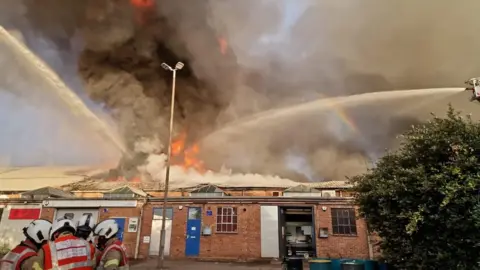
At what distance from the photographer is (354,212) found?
2050 cm

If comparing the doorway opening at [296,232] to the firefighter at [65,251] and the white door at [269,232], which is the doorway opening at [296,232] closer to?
the white door at [269,232]

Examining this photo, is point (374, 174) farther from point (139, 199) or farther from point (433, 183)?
point (139, 199)

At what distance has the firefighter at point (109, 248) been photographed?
4980 millimetres

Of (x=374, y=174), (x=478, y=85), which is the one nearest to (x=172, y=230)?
(x=374, y=174)

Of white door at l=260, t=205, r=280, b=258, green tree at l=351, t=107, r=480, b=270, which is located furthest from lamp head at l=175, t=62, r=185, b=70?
green tree at l=351, t=107, r=480, b=270

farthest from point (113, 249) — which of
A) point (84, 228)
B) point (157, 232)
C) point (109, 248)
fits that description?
point (157, 232)

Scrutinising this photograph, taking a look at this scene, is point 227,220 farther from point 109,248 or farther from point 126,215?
point 109,248

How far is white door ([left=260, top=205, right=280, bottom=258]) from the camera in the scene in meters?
20.2

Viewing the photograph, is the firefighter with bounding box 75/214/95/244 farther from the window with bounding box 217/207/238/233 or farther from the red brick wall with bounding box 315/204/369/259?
the red brick wall with bounding box 315/204/369/259

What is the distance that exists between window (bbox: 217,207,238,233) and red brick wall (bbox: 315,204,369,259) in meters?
5.21

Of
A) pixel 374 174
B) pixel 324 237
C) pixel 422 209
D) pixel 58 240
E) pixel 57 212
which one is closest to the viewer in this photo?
pixel 58 240

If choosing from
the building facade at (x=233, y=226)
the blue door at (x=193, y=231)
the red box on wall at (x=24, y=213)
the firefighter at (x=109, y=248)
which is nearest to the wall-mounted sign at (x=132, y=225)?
the building facade at (x=233, y=226)

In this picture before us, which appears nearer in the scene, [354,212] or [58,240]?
[58,240]

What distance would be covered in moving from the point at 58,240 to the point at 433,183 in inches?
314
